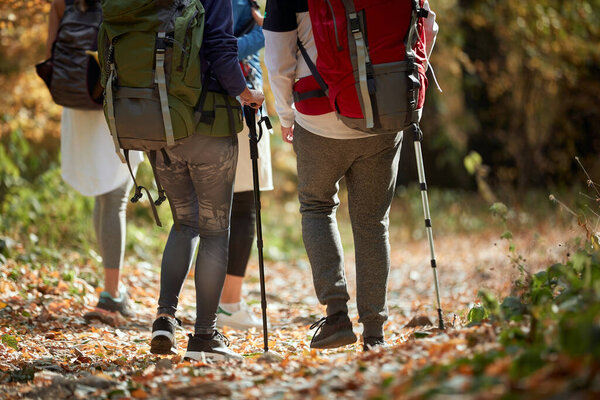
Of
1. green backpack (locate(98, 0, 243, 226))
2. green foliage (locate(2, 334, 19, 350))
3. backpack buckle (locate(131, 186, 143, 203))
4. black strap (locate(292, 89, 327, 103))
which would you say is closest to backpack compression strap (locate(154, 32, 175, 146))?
green backpack (locate(98, 0, 243, 226))

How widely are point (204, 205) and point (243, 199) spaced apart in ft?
3.52

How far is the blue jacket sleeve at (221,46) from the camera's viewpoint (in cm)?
327

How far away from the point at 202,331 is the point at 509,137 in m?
A: 9.37

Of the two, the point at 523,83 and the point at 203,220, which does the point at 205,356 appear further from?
the point at 523,83

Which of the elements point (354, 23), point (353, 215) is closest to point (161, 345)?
point (353, 215)

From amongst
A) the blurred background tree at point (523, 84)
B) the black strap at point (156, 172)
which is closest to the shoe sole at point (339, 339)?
the black strap at point (156, 172)

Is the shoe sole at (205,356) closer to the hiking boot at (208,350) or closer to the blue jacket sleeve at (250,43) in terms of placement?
the hiking boot at (208,350)

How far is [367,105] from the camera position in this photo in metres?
3.10

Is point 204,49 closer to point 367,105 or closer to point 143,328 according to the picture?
point 367,105

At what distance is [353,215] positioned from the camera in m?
3.49

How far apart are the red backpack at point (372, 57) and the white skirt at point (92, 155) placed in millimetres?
1841

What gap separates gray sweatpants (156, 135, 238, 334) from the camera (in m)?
3.38

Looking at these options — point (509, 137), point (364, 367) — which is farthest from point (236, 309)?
point (509, 137)

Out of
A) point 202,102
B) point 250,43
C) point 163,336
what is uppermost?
point 250,43
